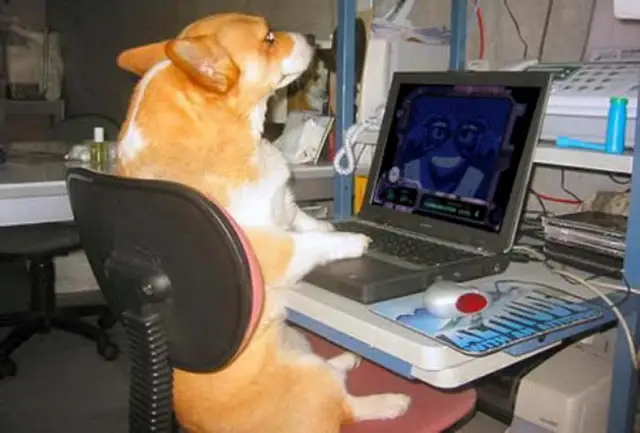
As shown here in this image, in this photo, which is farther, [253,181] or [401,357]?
[253,181]

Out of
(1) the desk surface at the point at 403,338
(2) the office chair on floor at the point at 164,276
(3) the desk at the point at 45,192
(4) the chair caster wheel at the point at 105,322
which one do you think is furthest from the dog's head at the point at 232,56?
(4) the chair caster wheel at the point at 105,322

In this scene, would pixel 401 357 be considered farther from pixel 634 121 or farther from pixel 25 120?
pixel 25 120

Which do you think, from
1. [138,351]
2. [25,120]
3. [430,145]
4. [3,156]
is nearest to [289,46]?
[430,145]

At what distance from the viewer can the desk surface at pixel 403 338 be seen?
2.59ft

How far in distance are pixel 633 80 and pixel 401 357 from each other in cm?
68

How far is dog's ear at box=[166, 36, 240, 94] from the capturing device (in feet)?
2.98

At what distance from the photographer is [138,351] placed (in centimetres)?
87

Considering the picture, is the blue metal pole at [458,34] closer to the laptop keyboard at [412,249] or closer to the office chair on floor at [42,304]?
the laptop keyboard at [412,249]

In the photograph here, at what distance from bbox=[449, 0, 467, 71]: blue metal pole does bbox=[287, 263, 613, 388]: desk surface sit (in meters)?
0.77

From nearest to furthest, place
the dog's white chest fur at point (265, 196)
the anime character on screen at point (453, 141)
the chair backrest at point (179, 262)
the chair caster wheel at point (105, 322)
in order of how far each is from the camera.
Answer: the chair backrest at point (179, 262) → the dog's white chest fur at point (265, 196) → the anime character on screen at point (453, 141) → the chair caster wheel at point (105, 322)

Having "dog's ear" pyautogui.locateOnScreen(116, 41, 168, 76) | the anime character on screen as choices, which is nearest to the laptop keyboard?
the anime character on screen

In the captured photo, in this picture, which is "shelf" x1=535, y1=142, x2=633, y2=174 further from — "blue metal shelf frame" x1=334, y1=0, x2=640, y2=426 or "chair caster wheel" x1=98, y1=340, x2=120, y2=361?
"chair caster wheel" x1=98, y1=340, x2=120, y2=361

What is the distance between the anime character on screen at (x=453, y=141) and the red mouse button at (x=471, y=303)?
0.34m

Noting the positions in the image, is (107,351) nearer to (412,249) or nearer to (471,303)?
(412,249)
